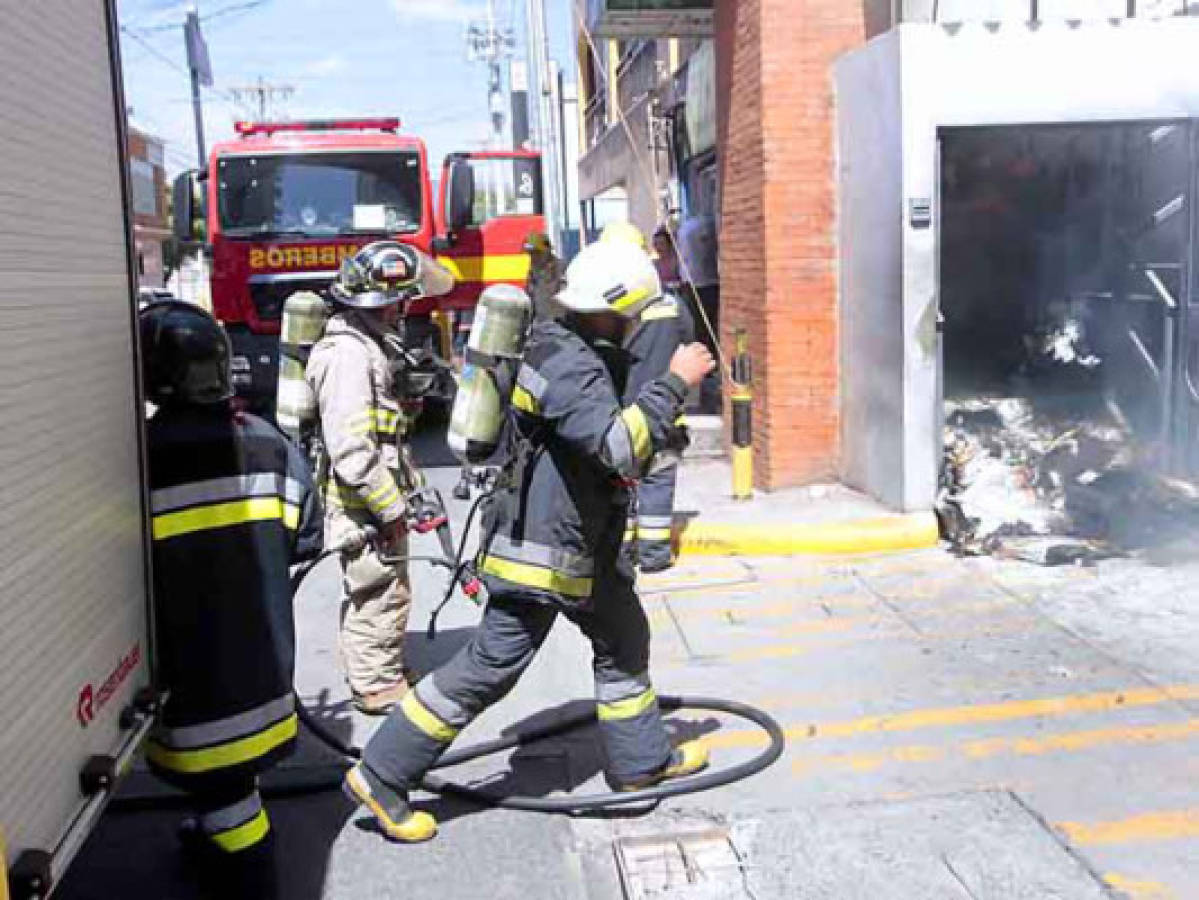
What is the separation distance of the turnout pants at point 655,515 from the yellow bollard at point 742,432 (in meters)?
1.32

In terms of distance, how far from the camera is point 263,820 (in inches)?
128

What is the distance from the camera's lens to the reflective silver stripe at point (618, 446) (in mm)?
3555

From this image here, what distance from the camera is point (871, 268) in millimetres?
7520

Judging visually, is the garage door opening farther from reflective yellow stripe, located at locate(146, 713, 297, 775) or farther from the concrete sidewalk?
reflective yellow stripe, located at locate(146, 713, 297, 775)

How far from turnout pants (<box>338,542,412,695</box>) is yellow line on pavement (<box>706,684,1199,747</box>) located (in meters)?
1.32

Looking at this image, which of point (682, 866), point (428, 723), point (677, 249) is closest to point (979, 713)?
point (682, 866)

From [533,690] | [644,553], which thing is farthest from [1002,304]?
[533,690]

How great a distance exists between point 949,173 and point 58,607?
8.23 m

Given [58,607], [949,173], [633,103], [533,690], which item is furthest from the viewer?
[633,103]

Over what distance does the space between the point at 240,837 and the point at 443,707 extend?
79 centimetres

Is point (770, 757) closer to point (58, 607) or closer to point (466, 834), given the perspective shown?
point (466, 834)

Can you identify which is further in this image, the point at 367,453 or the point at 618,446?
the point at 367,453

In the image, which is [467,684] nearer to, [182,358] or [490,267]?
[182,358]

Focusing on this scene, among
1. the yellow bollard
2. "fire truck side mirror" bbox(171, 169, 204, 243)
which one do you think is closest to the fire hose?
the yellow bollard
